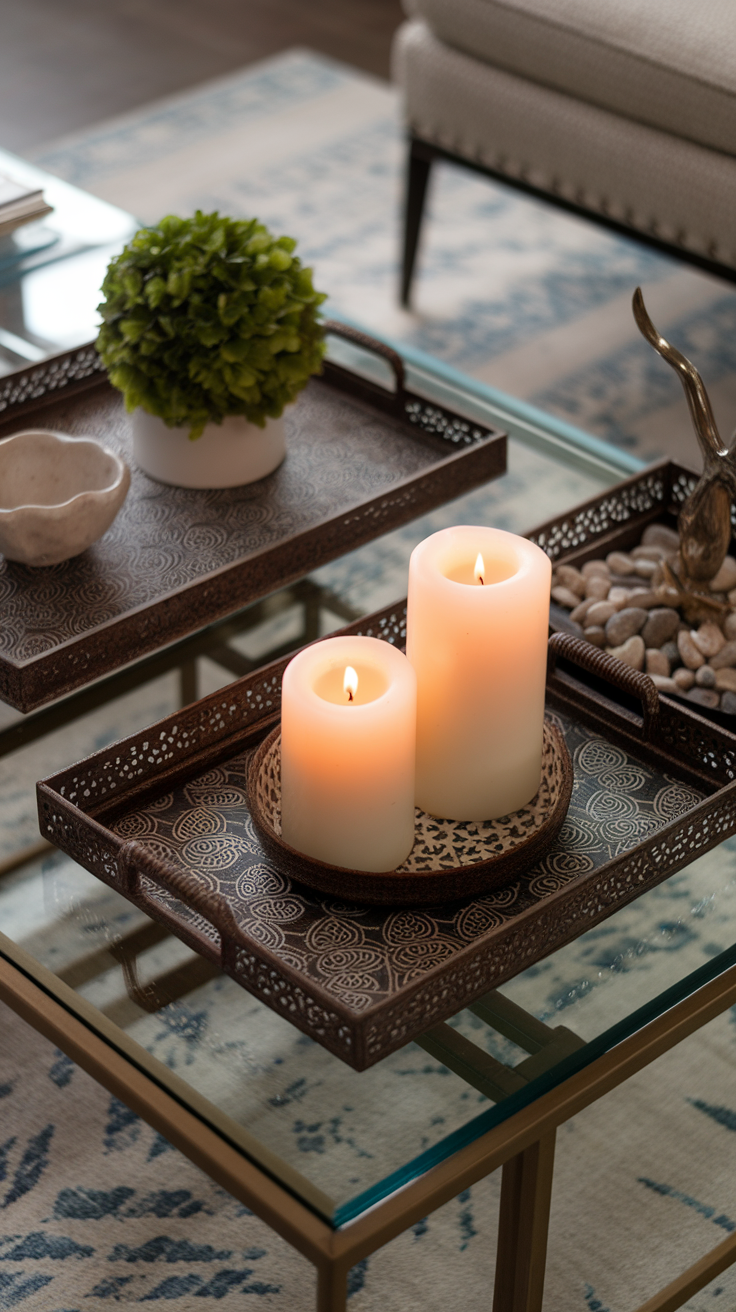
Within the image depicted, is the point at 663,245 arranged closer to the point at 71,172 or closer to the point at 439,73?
the point at 439,73

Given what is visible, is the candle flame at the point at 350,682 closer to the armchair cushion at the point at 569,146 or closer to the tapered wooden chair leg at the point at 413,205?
the armchair cushion at the point at 569,146

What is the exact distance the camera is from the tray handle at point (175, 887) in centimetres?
81

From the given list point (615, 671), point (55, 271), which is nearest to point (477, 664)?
point (615, 671)

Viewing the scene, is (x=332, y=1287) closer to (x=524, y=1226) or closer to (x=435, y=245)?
(x=524, y=1226)

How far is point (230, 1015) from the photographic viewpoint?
2.90 feet

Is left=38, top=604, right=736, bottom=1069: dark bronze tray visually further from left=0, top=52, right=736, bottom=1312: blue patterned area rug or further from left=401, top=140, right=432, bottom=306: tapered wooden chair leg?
left=401, top=140, right=432, bottom=306: tapered wooden chair leg

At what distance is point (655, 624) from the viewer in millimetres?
1161

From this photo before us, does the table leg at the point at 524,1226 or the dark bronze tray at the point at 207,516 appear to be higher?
the dark bronze tray at the point at 207,516

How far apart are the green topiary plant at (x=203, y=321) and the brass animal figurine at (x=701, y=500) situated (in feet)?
0.93

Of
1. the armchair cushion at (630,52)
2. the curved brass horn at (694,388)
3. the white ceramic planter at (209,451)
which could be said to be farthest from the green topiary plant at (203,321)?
the armchair cushion at (630,52)

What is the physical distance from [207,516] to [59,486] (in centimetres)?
12

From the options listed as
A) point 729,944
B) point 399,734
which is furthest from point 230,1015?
point 729,944

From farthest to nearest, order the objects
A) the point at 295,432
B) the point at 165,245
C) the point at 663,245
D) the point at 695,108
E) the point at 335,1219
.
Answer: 1. the point at 663,245
2. the point at 695,108
3. the point at 295,432
4. the point at 165,245
5. the point at 335,1219

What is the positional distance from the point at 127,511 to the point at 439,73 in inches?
44.0
